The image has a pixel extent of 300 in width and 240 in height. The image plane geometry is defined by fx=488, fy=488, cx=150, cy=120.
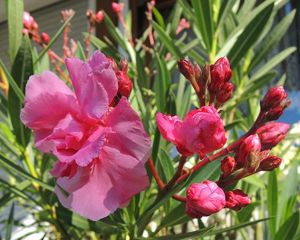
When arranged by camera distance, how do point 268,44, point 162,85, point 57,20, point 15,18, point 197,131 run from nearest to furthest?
point 197,131 < point 15,18 < point 162,85 < point 268,44 < point 57,20

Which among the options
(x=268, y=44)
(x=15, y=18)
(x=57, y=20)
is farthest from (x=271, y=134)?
(x=57, y=20)

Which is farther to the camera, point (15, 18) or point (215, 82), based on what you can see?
point (15, 18)

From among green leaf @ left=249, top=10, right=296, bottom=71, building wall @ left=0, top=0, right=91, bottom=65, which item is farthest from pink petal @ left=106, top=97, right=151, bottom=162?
building wall @ left=0, top=0, right=91, bottom=65

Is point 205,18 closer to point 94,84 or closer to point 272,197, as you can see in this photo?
point 272,197

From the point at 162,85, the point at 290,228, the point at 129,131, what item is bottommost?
the point at 290,228

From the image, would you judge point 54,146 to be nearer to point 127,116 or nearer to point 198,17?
point 127,116

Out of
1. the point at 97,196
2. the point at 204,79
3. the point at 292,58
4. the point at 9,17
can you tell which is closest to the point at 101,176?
the point at 97,196

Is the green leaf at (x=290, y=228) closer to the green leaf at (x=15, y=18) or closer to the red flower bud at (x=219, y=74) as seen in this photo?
the red flower bud at (x=219, y=74)
